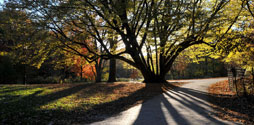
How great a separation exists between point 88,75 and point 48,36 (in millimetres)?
22110

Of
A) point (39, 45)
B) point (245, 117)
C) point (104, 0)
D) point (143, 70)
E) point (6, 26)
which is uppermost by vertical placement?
point (104, 0)

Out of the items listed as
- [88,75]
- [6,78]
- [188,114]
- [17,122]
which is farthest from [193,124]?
[88,75]

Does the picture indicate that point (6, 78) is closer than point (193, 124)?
No

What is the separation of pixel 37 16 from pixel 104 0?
4.80 meters

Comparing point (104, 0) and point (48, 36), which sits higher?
point (104, 0)

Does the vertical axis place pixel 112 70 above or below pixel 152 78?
above

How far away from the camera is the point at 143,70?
1680cm

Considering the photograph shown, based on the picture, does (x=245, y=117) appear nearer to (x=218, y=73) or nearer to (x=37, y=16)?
(x=37, y=16)

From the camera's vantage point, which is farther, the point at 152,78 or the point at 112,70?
the point at 112,70

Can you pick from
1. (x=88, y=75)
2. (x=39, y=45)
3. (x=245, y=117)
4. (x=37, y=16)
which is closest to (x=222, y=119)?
(x=245, y=117)

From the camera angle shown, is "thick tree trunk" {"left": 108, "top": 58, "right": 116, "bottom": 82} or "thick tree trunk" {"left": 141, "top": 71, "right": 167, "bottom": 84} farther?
"thick tree trunk" {"left": 108, "top": 58, "right": 116, "bottom": 82}

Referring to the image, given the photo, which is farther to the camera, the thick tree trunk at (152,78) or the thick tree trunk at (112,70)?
the thick tree trunk at (112,70)

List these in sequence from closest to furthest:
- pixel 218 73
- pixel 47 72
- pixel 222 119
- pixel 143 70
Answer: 1. pixel 222 119
2. pixel 143 70
3. pixel 47 72
4. pixel 218 73

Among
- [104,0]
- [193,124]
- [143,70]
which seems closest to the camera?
[193,124]
